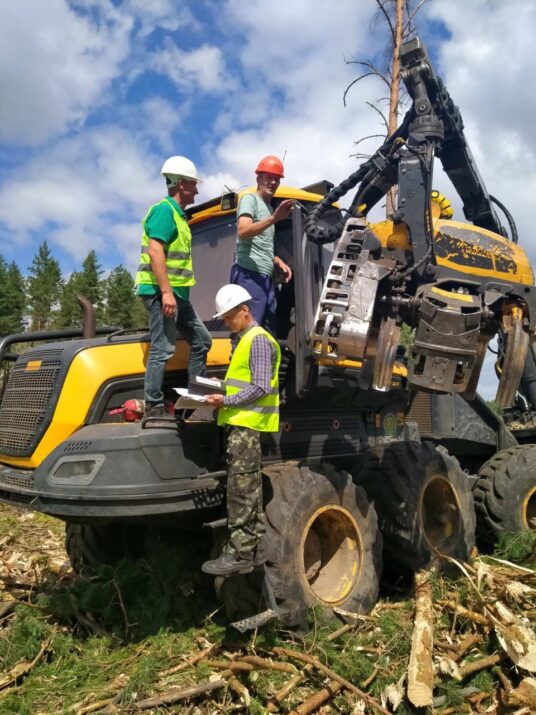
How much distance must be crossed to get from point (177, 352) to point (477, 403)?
4356 mm

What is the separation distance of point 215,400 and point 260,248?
1.52 metres

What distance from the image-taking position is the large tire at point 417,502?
208 inches

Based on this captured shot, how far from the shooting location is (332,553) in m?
4.97

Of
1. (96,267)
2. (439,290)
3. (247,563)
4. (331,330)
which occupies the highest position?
(96,267)

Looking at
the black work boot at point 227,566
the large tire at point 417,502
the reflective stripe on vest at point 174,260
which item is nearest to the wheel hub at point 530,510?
the large tire at point 417,502

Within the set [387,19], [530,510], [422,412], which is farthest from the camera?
[387,19]

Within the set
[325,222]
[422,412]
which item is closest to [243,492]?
[325,222]

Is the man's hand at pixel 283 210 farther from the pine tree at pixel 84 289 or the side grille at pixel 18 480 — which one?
the pine tree at pixel 84 289

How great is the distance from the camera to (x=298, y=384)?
4.85 m

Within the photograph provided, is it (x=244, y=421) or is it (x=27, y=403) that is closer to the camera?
(x=244, y=421)

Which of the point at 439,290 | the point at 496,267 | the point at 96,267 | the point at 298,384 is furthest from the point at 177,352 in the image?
the point at 96,267

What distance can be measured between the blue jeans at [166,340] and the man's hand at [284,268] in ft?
2.88

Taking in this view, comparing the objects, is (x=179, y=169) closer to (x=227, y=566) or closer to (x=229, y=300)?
(x=229, y=300)

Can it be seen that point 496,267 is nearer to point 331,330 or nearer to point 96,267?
point 331,330
